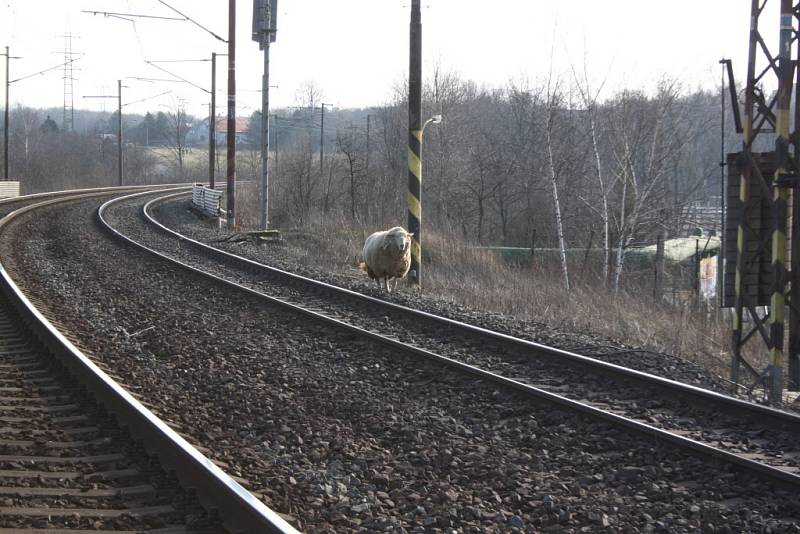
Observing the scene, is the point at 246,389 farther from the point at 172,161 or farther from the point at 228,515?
the point at 172,161

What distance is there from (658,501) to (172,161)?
102001 millimetres

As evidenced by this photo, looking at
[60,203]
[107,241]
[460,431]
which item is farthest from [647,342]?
[60,203]

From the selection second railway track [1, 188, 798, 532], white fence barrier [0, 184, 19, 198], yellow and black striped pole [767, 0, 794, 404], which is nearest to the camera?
second railway track [1, 188, 798, 532]

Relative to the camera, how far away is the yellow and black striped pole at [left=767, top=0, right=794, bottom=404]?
9.45 meters

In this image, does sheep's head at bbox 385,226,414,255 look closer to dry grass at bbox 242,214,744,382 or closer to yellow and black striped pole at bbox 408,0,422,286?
dry grass at bbox 242,214,744,382

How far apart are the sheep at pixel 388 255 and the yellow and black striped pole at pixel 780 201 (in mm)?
6773

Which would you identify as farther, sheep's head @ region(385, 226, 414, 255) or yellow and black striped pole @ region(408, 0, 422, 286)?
yellow and black striped pole @ region(408, 0, 422, 286)

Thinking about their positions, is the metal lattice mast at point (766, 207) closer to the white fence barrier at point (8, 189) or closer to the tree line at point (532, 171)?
the tree line at point (532, 171)

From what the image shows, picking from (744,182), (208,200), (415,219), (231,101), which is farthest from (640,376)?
(208,200)

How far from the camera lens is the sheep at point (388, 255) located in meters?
15.2

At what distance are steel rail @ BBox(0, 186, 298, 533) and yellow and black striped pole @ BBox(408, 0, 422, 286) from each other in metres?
9.31

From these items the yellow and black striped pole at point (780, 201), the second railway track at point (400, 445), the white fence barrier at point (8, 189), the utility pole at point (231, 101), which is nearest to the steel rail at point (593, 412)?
the second railway track at point (400, 445)

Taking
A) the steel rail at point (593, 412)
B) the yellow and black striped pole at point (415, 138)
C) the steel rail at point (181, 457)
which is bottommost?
Result: the steel rail at point (593, 412)

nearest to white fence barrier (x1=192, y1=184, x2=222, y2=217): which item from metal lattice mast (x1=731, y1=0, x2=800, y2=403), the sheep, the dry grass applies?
the dry grass
